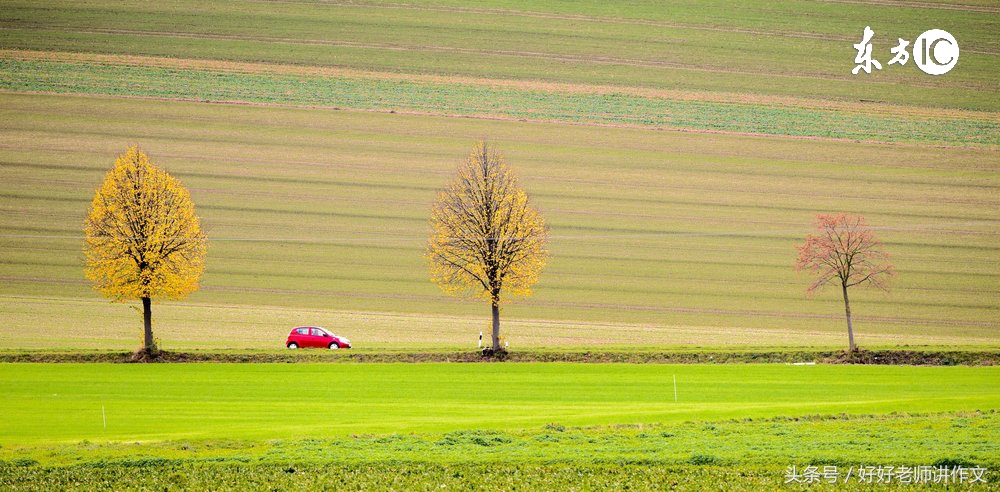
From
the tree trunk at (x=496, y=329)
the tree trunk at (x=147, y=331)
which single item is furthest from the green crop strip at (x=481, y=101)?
the tree trunk at (x=147, y=331)

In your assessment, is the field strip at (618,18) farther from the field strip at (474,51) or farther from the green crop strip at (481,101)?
the green crop strip at (481,101)

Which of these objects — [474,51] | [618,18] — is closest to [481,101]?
[474,51]

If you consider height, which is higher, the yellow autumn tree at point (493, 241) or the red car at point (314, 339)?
the yellow autumn tree at point (493, 241)

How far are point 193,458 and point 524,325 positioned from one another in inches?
1049

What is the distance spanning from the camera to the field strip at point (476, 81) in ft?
239

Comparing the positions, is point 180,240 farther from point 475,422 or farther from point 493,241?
point 475,422

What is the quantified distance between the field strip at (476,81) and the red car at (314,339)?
105 ft

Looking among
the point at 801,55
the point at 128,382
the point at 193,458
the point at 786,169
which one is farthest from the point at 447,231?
the point at 801,55

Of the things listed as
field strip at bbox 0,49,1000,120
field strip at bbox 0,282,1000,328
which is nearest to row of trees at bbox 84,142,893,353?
field strip at bbox 0,282,1000,328

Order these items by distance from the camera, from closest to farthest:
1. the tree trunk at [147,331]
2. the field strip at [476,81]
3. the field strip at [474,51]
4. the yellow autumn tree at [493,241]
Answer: the tree trunk at [147,331] → the yellow autumn tree at [493,241] → the field strip at [476,81] → the field strip at [474,51]

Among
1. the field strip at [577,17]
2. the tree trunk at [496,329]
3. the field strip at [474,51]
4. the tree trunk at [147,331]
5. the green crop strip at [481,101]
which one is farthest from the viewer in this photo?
the field strip at [577,17]

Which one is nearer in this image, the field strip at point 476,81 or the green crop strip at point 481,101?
the green crop strip at point 481,101

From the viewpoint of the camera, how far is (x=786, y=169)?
6381cm

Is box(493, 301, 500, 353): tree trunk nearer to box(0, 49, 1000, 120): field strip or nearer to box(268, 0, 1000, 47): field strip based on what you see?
box(0, 49, 1000, 120): field strip
